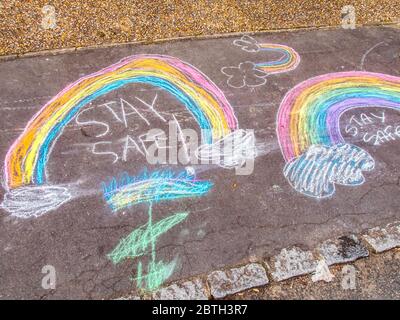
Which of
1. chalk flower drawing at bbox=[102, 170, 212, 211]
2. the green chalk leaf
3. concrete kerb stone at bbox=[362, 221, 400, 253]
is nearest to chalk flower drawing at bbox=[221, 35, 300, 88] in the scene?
chalk flower drawing at bbox=[102, 170, 212, 211]

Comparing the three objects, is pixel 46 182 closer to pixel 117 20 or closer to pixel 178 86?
pixel 178 86

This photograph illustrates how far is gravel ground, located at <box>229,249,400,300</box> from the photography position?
366 cm

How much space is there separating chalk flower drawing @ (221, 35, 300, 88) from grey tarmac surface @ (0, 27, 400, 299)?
0.11 meters

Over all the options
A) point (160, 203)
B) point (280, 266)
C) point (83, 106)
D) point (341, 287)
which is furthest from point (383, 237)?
point (83, 106)

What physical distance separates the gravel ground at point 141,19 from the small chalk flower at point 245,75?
1.02m

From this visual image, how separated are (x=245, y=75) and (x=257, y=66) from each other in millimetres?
299

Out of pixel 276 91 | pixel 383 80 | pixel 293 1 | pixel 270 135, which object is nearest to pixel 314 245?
pixel 270 135

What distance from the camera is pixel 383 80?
605 centimetres

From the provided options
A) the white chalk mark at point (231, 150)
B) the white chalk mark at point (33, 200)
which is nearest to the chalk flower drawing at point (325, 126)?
the white chalk mark at point (231, 150)

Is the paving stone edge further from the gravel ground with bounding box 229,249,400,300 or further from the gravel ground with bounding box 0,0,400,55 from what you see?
the gravel ground with bounding box 0,0,400,55

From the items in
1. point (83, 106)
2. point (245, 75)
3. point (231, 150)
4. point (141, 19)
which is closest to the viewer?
point (231, 150)

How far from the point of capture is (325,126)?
5223mm

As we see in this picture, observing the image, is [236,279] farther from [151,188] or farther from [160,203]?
[151,188]

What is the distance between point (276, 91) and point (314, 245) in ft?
7.92
